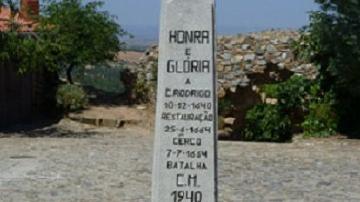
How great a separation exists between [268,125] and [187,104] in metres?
13.9

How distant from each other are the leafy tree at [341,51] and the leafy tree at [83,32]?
654cm

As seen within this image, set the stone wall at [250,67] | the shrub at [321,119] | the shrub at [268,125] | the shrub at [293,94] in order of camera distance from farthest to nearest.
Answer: the stone wall at [250,67], the shrub at [293,94], the shrub at [268,125], the shrub at [321,119]

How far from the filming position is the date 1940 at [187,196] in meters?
7.10

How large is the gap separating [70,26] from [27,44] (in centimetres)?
559

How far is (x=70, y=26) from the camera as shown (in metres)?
24.5

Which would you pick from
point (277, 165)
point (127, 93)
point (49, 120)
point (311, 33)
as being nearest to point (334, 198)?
point (277, 165)

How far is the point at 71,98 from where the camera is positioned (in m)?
24.2

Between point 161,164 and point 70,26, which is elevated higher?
point 70,26

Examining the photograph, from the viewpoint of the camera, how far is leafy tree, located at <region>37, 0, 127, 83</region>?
24438 mm

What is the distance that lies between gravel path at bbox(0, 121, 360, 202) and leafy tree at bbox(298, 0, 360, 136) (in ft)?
4.02

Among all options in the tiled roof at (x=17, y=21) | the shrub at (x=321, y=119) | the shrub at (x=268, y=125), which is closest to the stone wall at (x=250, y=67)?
the shrub at (x=268, y=125)

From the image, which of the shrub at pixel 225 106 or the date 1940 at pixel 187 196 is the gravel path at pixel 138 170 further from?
the date 1940 at pixel 187 196

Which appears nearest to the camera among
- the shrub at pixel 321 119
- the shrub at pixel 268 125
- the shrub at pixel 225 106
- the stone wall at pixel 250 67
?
the shrub at pixel 321 119

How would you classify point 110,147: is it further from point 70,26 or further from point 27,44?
point 70,26
